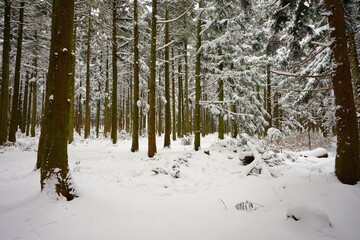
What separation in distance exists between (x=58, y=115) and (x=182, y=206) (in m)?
3.81

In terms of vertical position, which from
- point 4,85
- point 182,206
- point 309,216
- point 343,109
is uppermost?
point 4,85

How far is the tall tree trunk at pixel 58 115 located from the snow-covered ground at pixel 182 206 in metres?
0.35

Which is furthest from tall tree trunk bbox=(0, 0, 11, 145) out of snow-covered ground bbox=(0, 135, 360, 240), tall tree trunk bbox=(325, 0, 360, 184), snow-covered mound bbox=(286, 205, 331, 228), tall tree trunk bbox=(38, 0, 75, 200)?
tall tree trunk bbox=(325, 0, 360, 184)

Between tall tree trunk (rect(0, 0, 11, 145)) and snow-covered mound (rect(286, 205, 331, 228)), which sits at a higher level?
tall tree trunk (rect(0, 0, 11, 145))

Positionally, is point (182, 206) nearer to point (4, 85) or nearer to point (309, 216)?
point (309, 216)

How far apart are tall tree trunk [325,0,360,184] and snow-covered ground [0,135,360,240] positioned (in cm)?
42

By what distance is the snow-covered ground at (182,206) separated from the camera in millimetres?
3365

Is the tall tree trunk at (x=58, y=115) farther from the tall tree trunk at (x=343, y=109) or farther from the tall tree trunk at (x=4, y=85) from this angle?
the tall tree trunk at (x=4, y=85)

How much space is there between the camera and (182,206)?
189 inches

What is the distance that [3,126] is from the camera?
37.5 feet

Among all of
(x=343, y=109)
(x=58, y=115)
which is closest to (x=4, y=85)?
(x=58, y=115)

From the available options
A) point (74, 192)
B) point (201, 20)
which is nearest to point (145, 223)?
point (74, 192)

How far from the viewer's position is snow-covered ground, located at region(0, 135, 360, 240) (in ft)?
11.0

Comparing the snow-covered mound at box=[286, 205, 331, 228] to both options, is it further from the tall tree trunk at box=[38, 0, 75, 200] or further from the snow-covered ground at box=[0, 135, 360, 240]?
the tall tree trunk at box=[38, 0, 75, 200]
